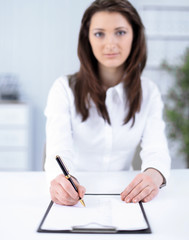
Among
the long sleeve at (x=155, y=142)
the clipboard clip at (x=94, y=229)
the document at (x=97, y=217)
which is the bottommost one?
the clipboard clip at (x=94, y=229)

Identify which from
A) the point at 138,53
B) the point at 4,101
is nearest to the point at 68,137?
the point at 138,53

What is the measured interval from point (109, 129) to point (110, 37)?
45 cm

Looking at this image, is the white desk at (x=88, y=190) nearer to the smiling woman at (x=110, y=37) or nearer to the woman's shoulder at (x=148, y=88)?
the woman's shoulder at (x=148, y=88)

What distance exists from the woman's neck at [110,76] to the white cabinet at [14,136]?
2222 mm

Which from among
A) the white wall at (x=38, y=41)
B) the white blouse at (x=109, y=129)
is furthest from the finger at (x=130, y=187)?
the white wall at (x=38, y=41)

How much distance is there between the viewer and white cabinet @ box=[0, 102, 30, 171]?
3820 mm

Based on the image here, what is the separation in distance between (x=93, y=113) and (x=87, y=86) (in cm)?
14

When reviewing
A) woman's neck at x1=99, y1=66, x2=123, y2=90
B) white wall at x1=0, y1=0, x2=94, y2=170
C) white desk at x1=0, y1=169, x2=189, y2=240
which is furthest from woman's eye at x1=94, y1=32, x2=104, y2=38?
white wall at x1=0, y1=0, x2=94, y2=170

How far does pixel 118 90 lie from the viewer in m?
1.66

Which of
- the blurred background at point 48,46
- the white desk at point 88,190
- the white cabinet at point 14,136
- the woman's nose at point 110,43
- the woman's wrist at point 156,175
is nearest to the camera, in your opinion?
the white desk at point 88,190

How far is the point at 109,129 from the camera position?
64.5 inches

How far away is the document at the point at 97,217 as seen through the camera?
825mm

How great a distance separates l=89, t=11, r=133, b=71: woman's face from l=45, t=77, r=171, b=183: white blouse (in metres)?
0.18

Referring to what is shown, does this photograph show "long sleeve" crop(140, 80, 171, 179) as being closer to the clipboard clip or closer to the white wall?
the clipboard clip
